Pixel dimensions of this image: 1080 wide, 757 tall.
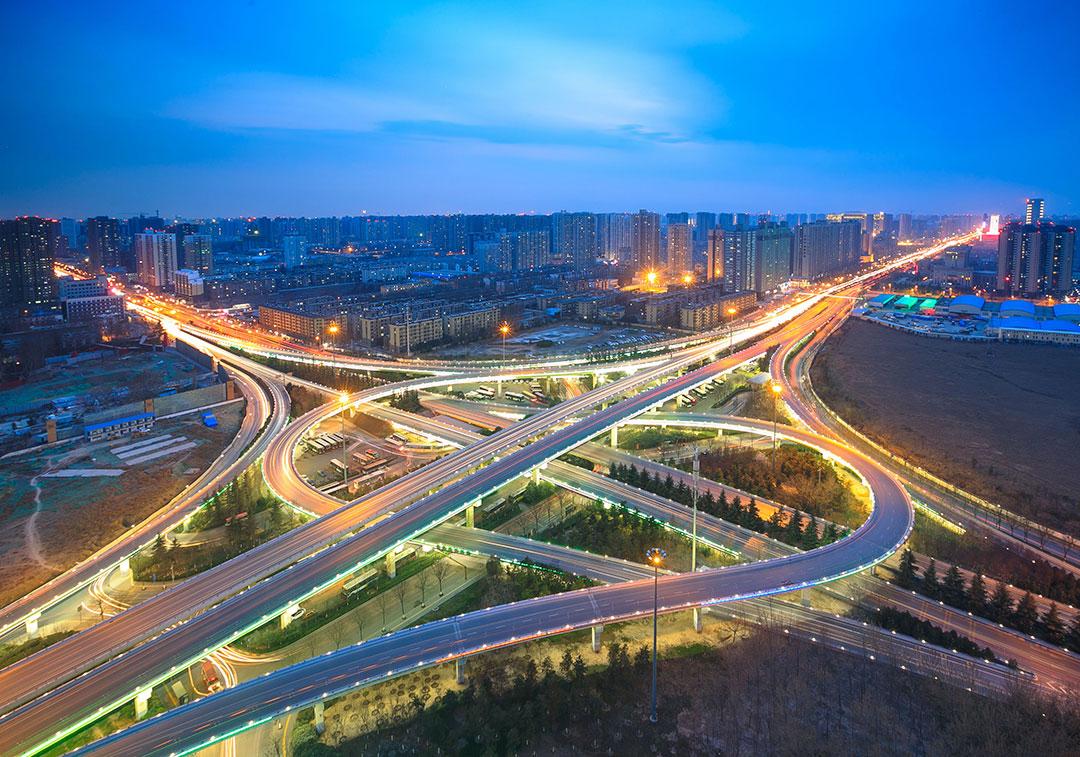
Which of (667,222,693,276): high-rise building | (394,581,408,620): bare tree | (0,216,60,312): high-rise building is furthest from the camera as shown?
(667,222,693,276): high-rise building

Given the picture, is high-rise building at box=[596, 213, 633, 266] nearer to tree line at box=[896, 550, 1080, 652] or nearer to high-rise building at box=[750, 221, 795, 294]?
high-rise building at box=[750, 221, 795, 294]

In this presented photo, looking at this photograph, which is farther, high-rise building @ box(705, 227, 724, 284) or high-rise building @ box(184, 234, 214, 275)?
high-rise building @ box(184, 234, 214, 275)

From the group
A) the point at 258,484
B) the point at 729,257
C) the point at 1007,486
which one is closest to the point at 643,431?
the point at 1007,486

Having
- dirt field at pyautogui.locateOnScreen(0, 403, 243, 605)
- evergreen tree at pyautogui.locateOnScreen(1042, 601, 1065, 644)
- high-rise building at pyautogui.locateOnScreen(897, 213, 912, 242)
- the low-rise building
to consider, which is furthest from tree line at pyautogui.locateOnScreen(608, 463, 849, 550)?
high-rise building at pyautogui.locateOnScreen(897, 213, 912, 242)

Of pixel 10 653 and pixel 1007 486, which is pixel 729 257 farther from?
pixel 10 653

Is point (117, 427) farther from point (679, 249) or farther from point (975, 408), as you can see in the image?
point (679, 249)

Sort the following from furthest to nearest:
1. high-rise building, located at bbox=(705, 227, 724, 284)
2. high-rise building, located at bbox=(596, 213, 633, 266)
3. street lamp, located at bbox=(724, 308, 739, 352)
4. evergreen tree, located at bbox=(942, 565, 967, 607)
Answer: high-rise building, located at bbox=(596, 213, 633, 266), high-rise building, located at bbox=(705, 227, 724, 284), street lamp, located at bbox=(724, 308, 739, 352), evergreen tree, located at bbox=(942, 565, 967, 607)

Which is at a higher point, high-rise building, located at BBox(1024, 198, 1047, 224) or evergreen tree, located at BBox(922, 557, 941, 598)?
high-rise building, located at BBox(1024, 198, 1047, 224)
